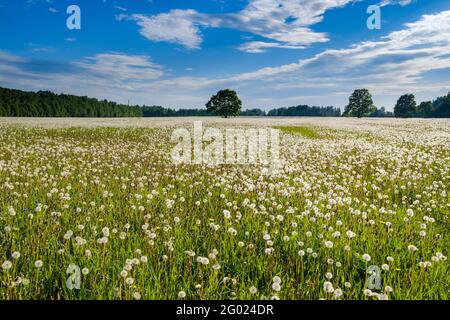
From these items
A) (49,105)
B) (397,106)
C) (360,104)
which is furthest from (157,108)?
(397,106)

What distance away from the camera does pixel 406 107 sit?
12438 cm

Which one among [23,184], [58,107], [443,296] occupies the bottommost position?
[443,296]

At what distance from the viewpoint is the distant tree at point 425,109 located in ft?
389

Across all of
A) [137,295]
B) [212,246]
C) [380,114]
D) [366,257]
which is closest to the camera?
[137,295]

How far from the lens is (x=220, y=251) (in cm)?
429

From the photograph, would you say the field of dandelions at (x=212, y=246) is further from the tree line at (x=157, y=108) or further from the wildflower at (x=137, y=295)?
the tree line at (x=157, y=108)

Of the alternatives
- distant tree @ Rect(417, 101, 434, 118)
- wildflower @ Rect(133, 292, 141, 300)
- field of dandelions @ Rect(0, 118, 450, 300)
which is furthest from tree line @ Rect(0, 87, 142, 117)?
distant tree @ Rect(417, 101, 434, 118)

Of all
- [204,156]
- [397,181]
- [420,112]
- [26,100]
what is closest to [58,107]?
[26,100]

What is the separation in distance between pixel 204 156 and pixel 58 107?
4295 inches

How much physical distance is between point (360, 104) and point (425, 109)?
2294 centimetres

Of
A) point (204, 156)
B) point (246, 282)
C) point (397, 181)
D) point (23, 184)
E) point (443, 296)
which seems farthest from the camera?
point (204, 156)

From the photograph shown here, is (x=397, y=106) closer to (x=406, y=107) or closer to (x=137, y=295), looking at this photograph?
(x=406, y=107)
